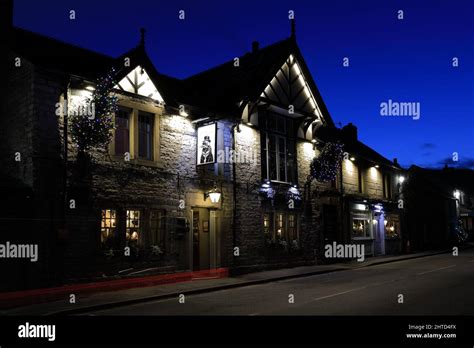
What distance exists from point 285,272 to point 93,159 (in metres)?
9.09

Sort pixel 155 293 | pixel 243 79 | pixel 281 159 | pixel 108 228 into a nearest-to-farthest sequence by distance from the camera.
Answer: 1. pixel 155 293
2. pixel 108 228
3. pixel 243 79
4. pixel 281 159

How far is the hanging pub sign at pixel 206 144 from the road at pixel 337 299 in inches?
187

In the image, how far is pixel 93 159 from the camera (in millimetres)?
14539

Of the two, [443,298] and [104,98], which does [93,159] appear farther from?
[443,298]

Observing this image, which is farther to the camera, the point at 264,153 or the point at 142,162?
the point at 264,153

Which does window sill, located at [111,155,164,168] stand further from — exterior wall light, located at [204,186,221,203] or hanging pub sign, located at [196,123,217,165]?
exterior wall light, located at [204,186,221,203]

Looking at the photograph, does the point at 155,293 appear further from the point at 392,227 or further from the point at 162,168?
the point at 392,227

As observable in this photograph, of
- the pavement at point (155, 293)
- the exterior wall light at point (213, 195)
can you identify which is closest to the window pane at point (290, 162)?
the pavement at point (155, 293)

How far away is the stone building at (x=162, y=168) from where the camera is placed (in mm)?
13555

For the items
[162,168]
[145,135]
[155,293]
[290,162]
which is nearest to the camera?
[155,293]

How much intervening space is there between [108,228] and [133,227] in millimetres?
977

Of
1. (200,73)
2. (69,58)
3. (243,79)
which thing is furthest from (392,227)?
(69,58)

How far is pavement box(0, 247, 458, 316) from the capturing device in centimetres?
1106

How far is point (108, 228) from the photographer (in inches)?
588
